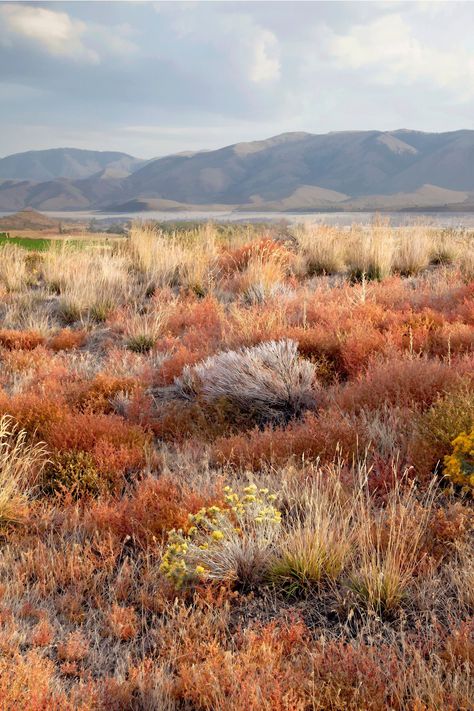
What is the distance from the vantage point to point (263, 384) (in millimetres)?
6281

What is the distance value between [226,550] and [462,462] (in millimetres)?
1698

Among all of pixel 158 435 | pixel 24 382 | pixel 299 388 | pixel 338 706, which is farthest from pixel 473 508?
pixel 24 382

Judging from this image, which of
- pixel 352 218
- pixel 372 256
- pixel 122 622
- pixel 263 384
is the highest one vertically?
pixel 352 218

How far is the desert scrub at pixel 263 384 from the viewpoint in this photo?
6.27m

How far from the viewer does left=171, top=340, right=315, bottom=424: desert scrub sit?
627cm

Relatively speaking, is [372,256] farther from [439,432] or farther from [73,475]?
[73,475]

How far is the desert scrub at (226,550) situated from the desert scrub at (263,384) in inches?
89.7

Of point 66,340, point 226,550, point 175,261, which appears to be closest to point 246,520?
point 226,550

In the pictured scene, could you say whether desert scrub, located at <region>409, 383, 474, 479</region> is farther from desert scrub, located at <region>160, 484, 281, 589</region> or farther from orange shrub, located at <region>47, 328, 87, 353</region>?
orange shrub, located at <region>47, 328, 87, 353</region>

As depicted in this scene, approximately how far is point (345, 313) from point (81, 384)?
3560 mm

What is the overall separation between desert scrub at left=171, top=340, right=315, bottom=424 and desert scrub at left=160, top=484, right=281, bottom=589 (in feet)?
7.47

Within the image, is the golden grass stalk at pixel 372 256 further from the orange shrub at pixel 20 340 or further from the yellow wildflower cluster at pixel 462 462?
the yellow wildflower cluster at pixel 462 462

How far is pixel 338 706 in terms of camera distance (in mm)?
2551

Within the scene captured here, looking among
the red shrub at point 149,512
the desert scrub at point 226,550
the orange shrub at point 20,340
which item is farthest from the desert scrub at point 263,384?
the orange shrub at point 20,340
